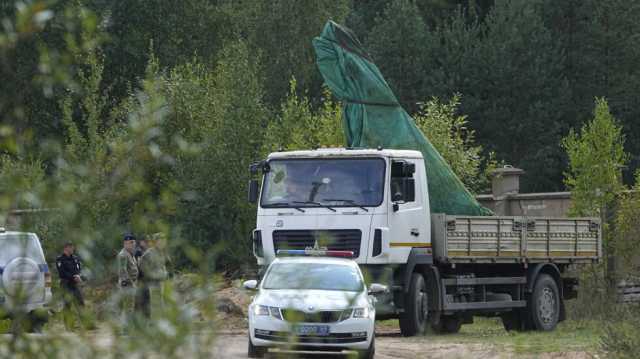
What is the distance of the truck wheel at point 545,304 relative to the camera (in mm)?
23719

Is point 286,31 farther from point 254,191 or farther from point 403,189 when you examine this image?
point 403,189

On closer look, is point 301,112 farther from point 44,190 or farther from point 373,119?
point 44,190

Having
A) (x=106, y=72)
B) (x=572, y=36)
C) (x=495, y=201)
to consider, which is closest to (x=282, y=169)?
(x=495, y=201)

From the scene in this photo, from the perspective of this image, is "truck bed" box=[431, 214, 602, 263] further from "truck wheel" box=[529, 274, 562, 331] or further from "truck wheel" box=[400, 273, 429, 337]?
"truck wheel" box=[400, 273, 429, 337]

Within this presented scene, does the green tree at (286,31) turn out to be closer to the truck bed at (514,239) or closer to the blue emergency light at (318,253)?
the truck bed at (514,239)

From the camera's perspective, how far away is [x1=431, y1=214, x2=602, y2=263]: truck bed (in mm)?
21391

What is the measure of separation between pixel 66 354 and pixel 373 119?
755 inches

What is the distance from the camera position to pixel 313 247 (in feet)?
64.6

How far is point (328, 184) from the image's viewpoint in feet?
66.0

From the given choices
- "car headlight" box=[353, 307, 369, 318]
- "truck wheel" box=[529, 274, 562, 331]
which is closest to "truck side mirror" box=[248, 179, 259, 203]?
"car headlight" box=[353, 307, 369, 318]

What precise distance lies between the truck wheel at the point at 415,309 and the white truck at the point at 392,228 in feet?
0.05

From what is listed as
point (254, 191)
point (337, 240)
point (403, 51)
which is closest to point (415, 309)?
point (337, 240)

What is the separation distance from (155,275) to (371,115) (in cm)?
1880

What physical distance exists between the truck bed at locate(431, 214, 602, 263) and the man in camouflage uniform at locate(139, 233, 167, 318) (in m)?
16.3
